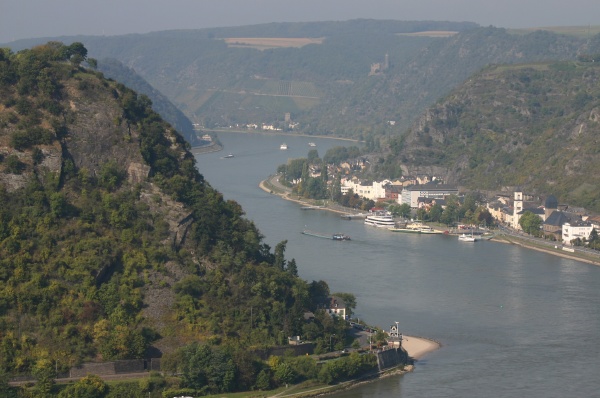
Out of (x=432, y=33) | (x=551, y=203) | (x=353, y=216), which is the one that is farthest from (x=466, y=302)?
(x=432, y=33)

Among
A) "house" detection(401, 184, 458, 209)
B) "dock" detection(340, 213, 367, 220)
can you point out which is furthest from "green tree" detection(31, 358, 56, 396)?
"house" detection(401, 184, 458, 209)

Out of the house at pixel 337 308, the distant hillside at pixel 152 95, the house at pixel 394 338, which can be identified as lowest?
the house at pixel 394 338

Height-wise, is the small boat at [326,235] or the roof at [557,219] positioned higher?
the roof at [557,219]

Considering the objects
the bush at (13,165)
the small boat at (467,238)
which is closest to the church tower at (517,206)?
the small boat at (467,238)

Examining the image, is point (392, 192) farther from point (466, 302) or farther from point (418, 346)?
point (418, 346)

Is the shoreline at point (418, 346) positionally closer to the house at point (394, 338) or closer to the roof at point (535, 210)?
the house at point (394, 338)

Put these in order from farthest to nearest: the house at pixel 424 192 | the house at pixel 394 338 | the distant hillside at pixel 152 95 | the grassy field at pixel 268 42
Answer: the grassy field at pixel 268 42, the distant hillside at pixel 152 95, the house at pixel 424 192, the house at pixel 394 338
